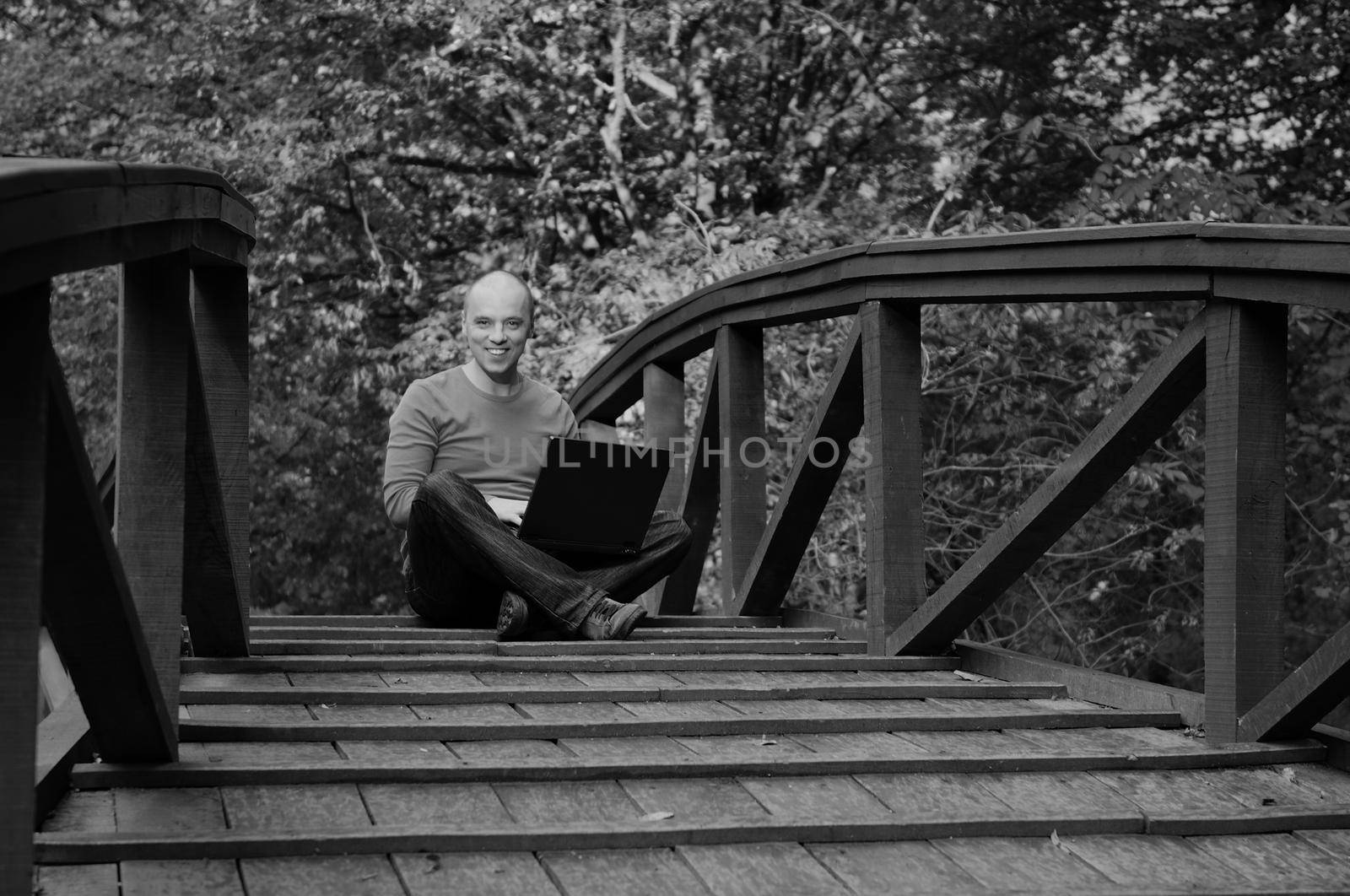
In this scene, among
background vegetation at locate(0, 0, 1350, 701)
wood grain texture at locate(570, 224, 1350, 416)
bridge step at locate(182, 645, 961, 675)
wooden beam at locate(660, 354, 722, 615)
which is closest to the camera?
Answer: wood grain texture at locate(570, 224, 1350, 416)

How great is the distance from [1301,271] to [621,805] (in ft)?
4.76

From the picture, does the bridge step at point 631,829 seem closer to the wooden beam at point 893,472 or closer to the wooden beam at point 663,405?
the wooden beam at point 893,472

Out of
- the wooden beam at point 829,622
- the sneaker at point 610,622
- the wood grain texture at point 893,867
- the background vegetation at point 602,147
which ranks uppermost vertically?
the background vegetation at point 602,147

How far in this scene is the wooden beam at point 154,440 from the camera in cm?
253

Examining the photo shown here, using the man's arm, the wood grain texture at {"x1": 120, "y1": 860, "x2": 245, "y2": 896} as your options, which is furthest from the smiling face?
the wood grain texture at {"x1": 120, "y1": 860, "x2": 245, "y2": 896}

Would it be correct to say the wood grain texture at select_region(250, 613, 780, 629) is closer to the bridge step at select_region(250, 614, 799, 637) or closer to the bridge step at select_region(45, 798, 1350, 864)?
the bridge step at select_region(250, 614, 799, 637)

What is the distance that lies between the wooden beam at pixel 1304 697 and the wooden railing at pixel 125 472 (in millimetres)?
1842

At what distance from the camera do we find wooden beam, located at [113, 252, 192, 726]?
99.6 inches

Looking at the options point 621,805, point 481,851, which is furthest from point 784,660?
point 481,851

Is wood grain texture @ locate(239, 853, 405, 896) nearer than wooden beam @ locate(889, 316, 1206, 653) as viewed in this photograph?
Yes

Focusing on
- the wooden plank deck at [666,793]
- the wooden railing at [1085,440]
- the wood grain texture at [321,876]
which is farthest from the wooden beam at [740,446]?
the wood grain texture at [321,876]

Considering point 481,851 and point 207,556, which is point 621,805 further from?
point 207,556

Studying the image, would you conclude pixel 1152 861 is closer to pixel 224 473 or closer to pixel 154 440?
pixel 154 440

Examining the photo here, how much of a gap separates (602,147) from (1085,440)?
800cm
